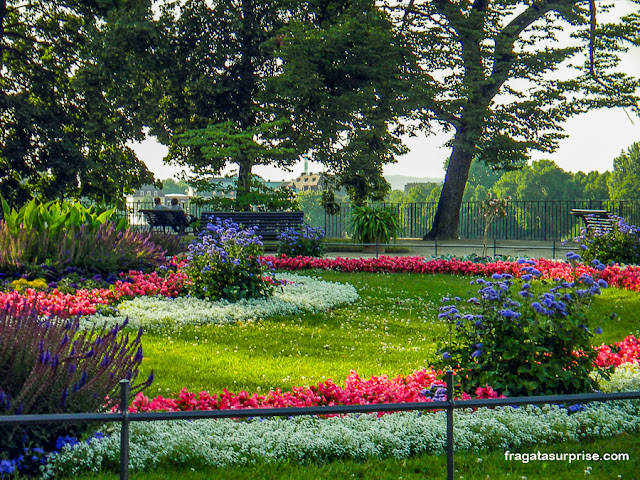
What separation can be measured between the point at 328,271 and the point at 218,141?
324 inches

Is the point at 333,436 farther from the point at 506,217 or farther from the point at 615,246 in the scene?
the point at 506,217

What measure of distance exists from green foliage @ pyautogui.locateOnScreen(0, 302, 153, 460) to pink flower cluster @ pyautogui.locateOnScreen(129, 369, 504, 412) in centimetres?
47

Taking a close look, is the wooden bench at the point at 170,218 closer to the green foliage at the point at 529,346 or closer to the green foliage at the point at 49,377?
the green foliage at the point at 529,346

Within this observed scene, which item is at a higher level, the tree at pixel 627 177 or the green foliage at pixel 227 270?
the tree at pixel 627 177

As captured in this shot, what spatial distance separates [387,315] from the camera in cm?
812

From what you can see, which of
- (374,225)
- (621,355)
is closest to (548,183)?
(374,225)

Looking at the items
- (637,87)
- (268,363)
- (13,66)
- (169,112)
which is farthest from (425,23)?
(268,363)

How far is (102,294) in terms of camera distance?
8.36 m

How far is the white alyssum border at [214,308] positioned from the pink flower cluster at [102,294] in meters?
0.25

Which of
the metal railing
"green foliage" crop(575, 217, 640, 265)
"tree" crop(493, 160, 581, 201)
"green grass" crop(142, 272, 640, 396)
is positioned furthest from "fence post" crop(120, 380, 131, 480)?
"tree" crop(493, 160, 581, 201)

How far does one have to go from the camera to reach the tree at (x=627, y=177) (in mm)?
58688

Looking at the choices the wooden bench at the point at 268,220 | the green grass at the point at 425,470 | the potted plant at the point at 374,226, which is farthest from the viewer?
the potted plant at the point at 374,226

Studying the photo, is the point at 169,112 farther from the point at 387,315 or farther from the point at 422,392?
the point at 422,392

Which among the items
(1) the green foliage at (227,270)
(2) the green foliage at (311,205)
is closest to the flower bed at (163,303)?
(1) the green foliage at (227,270)
